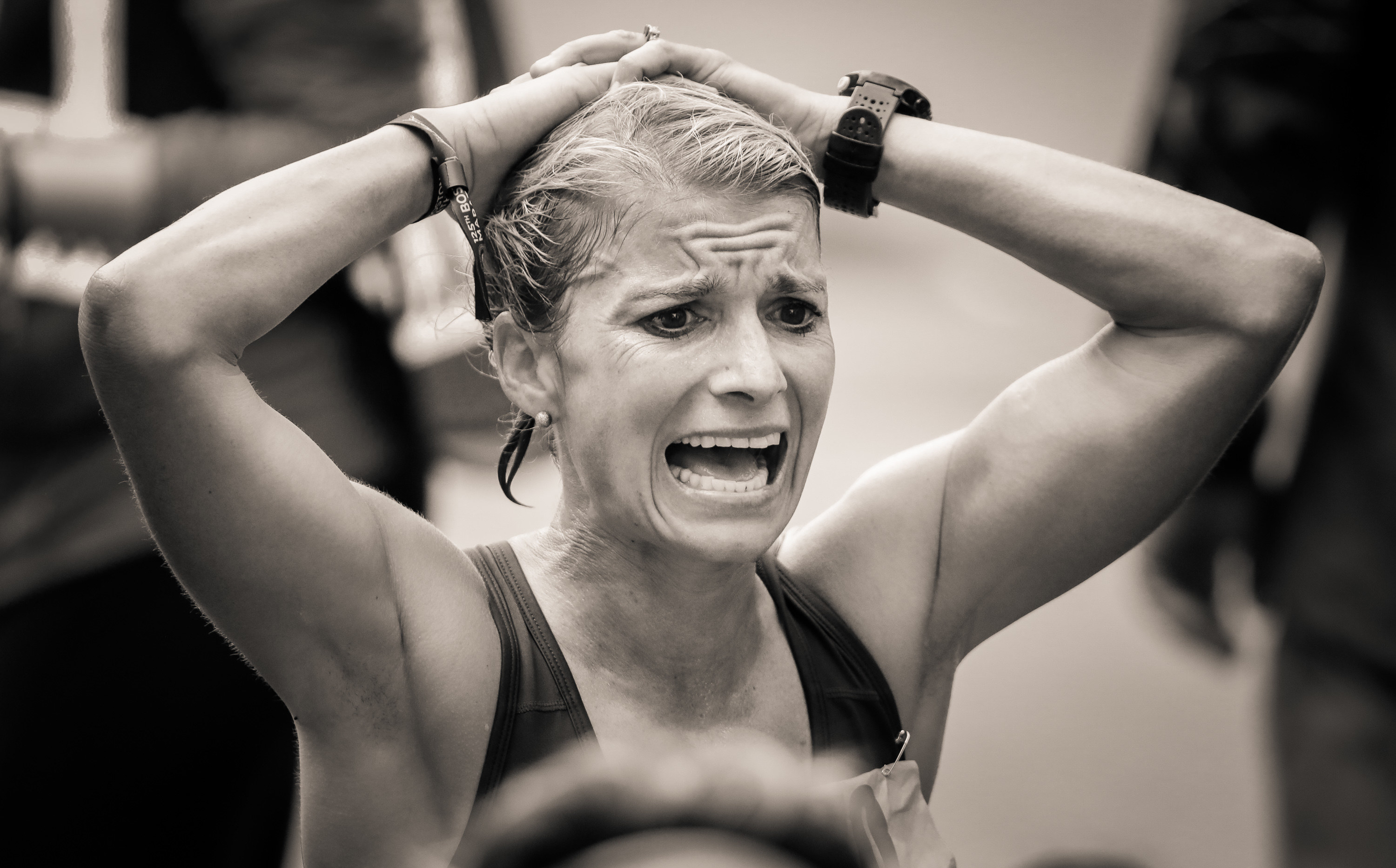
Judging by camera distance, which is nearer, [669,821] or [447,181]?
[669,821]

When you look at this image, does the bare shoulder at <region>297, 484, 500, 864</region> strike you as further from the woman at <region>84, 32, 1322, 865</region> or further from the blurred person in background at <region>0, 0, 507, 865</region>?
the blurred person in background at <region>0, 0, 507, 865</region>

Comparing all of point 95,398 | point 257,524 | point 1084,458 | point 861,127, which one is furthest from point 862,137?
point 95,398

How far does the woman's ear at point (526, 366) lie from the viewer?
1.65 m

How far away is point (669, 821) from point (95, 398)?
2563 millimetres

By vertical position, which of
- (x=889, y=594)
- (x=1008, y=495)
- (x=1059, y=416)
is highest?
(x=1059, y=416)

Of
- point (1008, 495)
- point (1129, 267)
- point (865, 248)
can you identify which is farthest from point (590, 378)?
point (865, 248)

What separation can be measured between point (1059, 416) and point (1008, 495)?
0.14 metres

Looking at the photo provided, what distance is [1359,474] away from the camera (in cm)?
265

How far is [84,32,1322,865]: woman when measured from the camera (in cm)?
135

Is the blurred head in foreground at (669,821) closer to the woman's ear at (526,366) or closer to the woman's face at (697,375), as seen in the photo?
the woman's face at (697,375)

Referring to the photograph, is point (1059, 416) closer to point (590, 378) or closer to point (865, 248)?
point (590, 378)

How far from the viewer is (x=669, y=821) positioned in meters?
0.52

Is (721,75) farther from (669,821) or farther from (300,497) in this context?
(669,821)

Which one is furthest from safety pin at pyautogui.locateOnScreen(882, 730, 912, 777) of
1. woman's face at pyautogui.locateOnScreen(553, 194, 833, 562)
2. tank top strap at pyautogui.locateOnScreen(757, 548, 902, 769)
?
woman's face at pyautogui.locateOnScreen(553, 194, 833, 562)
